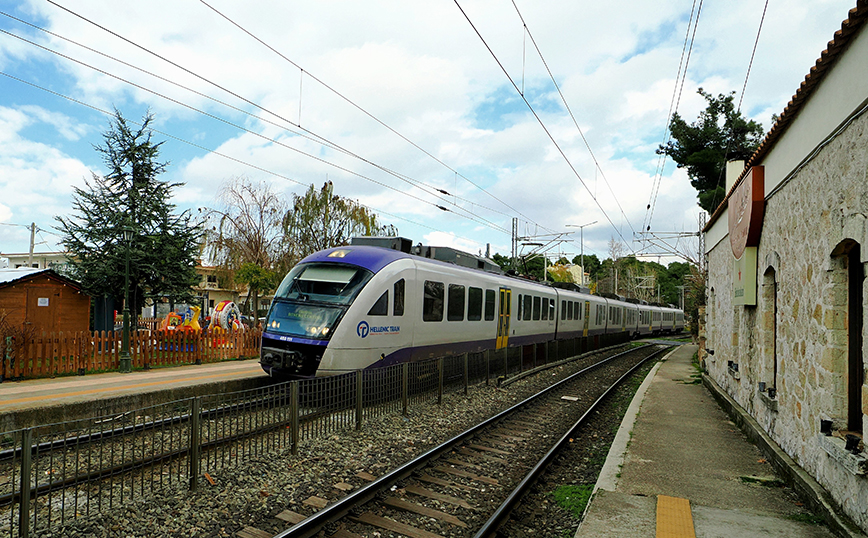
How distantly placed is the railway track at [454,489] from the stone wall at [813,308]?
2.89 meters

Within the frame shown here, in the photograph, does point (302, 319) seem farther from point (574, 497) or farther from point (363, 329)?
point (574, 497)

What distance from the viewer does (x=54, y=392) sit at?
9.63 m

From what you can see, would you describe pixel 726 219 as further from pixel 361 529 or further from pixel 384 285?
pixel 361 529

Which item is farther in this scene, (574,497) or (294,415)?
(294,415)

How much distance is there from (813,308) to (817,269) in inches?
17.1

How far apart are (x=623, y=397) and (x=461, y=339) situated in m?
4.16

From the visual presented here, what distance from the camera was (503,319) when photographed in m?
15.6

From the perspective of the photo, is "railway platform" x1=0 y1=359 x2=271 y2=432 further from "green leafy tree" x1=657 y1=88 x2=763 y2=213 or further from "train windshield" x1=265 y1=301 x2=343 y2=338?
"green leafy tree" x1=657 y1=88 x2=763 y2=213

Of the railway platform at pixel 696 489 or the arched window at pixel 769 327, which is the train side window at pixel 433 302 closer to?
the railway platform at pixel 696 489

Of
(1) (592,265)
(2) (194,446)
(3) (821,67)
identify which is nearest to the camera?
(3) (821,67)

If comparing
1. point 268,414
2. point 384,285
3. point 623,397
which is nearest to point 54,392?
point 268,414

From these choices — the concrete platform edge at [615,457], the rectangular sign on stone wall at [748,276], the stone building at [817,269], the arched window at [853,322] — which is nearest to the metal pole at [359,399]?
the concrete platform edge at [615,457]

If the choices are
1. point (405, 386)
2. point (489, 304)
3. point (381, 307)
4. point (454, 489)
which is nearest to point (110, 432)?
point (454, 489)

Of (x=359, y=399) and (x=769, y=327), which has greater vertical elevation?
(x=769, y=327)
